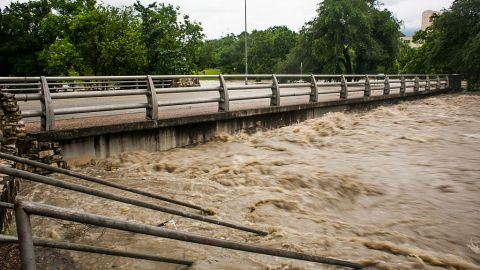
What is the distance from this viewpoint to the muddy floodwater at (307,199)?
161 inches

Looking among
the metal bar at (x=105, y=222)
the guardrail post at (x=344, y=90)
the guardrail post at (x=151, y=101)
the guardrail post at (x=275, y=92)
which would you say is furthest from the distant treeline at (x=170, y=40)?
the metal bar at (x=105, y=222)

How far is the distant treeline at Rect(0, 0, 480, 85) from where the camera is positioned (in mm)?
28938

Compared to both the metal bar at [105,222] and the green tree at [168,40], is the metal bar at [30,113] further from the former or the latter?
the green tree at [168,40]

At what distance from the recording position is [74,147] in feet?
22.2

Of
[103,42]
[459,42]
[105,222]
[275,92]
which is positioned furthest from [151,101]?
[459,42]

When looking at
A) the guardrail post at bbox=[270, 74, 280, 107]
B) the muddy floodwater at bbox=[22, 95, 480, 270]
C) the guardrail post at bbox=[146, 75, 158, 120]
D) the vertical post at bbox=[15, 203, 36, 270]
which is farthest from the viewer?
the guardrail post at bbox=[270, 74, 280, 107]

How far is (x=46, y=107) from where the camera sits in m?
6.22

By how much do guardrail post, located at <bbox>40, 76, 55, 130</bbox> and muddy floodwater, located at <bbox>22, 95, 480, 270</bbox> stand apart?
1007 millimetres

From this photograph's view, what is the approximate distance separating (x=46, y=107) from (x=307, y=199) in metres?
4.39

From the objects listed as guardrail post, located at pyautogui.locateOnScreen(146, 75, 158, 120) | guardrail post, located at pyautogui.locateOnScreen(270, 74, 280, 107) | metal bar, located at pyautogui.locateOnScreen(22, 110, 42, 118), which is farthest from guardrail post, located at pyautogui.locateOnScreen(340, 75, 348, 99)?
metal bar, located at pyautogui.locateOnScreen(22, 110, 42, 118)

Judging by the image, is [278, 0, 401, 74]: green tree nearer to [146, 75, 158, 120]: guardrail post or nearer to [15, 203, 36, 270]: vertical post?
[146, 75, 158, 120]: guardrail post

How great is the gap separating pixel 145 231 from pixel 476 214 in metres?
5.01

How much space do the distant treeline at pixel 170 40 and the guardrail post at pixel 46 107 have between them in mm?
22145

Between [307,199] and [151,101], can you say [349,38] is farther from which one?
[307,199]
